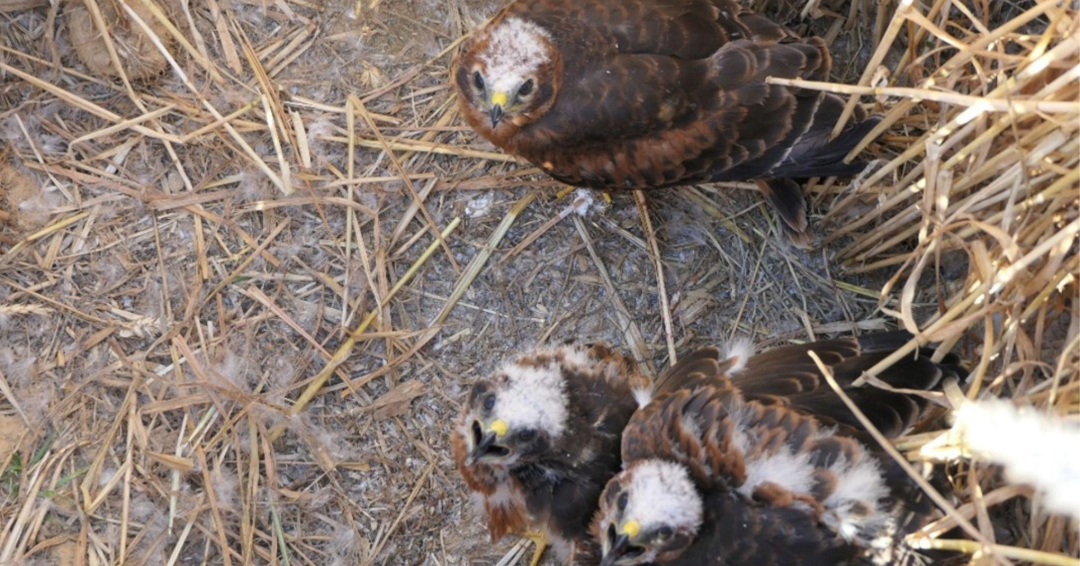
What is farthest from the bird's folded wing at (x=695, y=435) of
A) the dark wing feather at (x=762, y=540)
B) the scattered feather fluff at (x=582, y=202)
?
the scattered feather fluff at (x=582, y=202)

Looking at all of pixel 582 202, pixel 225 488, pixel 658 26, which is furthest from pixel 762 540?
pixel 225 488

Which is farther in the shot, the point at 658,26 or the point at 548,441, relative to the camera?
the point at 658,26

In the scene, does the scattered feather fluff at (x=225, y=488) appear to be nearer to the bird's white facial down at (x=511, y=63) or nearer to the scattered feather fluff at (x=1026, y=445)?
the bird's white facial down at (x=511, y=63)

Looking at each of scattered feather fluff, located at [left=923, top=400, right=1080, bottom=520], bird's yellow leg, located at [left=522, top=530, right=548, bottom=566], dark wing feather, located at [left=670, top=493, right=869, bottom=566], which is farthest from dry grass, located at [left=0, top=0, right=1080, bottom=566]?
dark wing feather, located at [left=670, top=493, right=869, bottom=566]

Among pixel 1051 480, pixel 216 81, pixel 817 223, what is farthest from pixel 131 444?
pixel 1051 480

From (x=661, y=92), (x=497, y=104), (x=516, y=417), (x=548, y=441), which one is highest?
(x=661, y=92)

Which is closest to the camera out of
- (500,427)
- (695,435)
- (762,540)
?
(762,540)

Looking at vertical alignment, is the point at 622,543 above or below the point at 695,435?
below

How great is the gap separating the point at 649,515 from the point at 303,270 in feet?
7.34

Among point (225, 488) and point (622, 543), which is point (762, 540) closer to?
point (622, 543)

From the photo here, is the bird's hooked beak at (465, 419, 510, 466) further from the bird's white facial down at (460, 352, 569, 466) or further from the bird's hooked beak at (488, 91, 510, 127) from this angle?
the bird's hooked beak at (488, 91, 510, 127)

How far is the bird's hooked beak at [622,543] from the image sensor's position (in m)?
3.24

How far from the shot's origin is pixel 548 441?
364 cm

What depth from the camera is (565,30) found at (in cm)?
387
